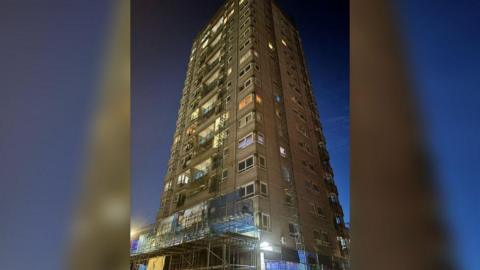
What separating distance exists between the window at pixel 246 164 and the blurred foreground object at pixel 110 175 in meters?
9.19

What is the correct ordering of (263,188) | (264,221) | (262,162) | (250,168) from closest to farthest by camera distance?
(264,221)
(263,188)
(250,168)
(262,162)

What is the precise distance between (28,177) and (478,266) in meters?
1.05

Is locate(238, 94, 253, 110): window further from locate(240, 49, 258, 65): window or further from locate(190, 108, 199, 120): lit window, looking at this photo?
locate(190, 108, 199, 120): lit window

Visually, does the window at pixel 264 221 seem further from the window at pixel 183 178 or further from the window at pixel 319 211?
the window at pixel 183 178

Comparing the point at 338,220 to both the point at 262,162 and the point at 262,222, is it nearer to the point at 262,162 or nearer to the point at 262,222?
the point at 262,162

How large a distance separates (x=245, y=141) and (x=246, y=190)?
2180 millimetres

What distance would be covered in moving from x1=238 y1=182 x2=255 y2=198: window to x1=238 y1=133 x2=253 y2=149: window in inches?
70.5

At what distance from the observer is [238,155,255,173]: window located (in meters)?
10.1

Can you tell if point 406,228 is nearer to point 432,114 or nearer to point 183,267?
point 432,114

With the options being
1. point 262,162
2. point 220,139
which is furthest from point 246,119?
point 262,162

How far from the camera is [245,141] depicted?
10977mm

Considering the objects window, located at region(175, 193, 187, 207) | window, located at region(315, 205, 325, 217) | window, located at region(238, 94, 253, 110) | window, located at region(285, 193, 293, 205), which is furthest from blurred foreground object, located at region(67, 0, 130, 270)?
window, located at region(175, 193, 187, 207)

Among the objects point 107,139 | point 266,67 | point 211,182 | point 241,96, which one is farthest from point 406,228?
point 266,67

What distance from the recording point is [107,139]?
0.84 m
